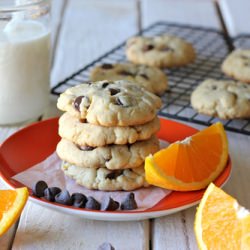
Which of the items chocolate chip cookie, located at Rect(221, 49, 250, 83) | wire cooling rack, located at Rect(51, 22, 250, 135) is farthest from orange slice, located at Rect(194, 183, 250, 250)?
chocolate chip cookie, located at Rect(221, 49, 250, 83)

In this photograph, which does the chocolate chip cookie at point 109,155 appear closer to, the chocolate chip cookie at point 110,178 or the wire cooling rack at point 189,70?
the chocolate chip cookie at point 110,178

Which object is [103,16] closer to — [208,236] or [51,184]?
[51,184]

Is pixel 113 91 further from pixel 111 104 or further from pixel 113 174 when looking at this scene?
pixel 113 174

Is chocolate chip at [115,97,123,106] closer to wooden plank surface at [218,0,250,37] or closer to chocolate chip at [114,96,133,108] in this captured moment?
chocolate chip at [114,96,133,108]

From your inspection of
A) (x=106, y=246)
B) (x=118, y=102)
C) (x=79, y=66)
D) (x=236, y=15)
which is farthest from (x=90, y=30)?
(x=106, y=246)

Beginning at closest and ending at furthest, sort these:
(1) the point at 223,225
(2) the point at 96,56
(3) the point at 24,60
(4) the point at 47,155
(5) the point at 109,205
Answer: (1) the point at 223,225
(5) the point at 109,205
(4) the point at 47,155
(3) the point at 24,60
(2) the point at 96,56
